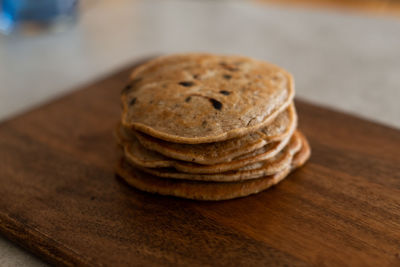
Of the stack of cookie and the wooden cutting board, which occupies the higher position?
the stack of cookie

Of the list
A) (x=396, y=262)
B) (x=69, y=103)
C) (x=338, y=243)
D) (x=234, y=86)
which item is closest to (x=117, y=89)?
(x=69, y=103)

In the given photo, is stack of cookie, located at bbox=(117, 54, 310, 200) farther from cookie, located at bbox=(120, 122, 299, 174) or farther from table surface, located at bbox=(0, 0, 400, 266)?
table surface, located at bbox=(0, 0, 400, 266)

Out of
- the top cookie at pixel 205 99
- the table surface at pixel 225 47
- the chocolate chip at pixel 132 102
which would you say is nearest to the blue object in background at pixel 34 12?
the table surface at pixel 225 47

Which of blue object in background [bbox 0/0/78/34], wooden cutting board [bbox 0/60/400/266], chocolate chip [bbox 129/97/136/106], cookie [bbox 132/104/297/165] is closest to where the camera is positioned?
wooden cutting board [bbox 0/60/400/266]

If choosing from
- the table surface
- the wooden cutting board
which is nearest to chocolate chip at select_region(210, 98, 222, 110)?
the wooden cutting board

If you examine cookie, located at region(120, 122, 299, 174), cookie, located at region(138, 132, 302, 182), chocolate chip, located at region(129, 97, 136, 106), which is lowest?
cookie, located at region(138, 132, 302, 182)

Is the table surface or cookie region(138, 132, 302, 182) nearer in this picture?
cookie region(138, 132, 302, 182)

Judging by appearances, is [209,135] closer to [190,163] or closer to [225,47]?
[190,163]
